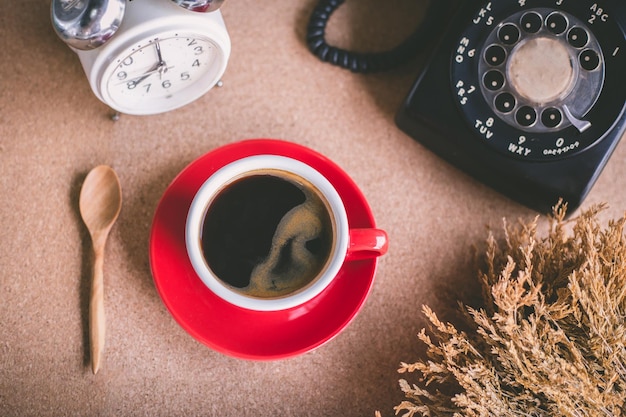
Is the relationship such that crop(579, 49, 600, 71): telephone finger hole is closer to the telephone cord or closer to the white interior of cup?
the telephone cord

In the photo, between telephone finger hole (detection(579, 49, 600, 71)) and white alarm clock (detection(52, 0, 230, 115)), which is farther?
telephone finger hole (detection(579, 49, 600, 71))

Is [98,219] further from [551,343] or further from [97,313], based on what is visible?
[551,343]

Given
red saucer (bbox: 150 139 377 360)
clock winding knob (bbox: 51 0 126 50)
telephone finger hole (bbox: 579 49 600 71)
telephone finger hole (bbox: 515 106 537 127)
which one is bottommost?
red saucer (bbox: 150 139 377 360)

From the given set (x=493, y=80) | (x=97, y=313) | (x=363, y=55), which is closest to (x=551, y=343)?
(x=493, y=80)

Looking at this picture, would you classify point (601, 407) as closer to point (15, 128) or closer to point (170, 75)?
point (170, 75)

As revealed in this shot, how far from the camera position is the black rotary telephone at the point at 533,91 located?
2.52 ft

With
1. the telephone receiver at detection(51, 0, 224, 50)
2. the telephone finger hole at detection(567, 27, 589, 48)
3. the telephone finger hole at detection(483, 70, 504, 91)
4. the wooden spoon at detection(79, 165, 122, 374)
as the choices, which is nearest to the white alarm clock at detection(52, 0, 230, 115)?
the telephone receiver at detection(51, 0, 224, 50)

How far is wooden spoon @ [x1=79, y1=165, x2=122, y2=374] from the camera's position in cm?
75

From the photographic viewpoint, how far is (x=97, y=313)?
2.49 feet

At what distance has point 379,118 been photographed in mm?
875

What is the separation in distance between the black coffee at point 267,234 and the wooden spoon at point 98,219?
191mm

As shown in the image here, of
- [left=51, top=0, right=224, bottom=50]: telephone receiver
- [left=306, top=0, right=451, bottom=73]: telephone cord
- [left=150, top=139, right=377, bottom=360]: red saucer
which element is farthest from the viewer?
[left=306, top=0, right=451, bottom=73]: telephone cord

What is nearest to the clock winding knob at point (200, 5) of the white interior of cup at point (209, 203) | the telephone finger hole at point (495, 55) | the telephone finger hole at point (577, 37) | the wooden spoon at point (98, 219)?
the white interior of cup at point (209, 203)

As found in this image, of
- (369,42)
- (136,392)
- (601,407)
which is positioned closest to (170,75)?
(369,42)
